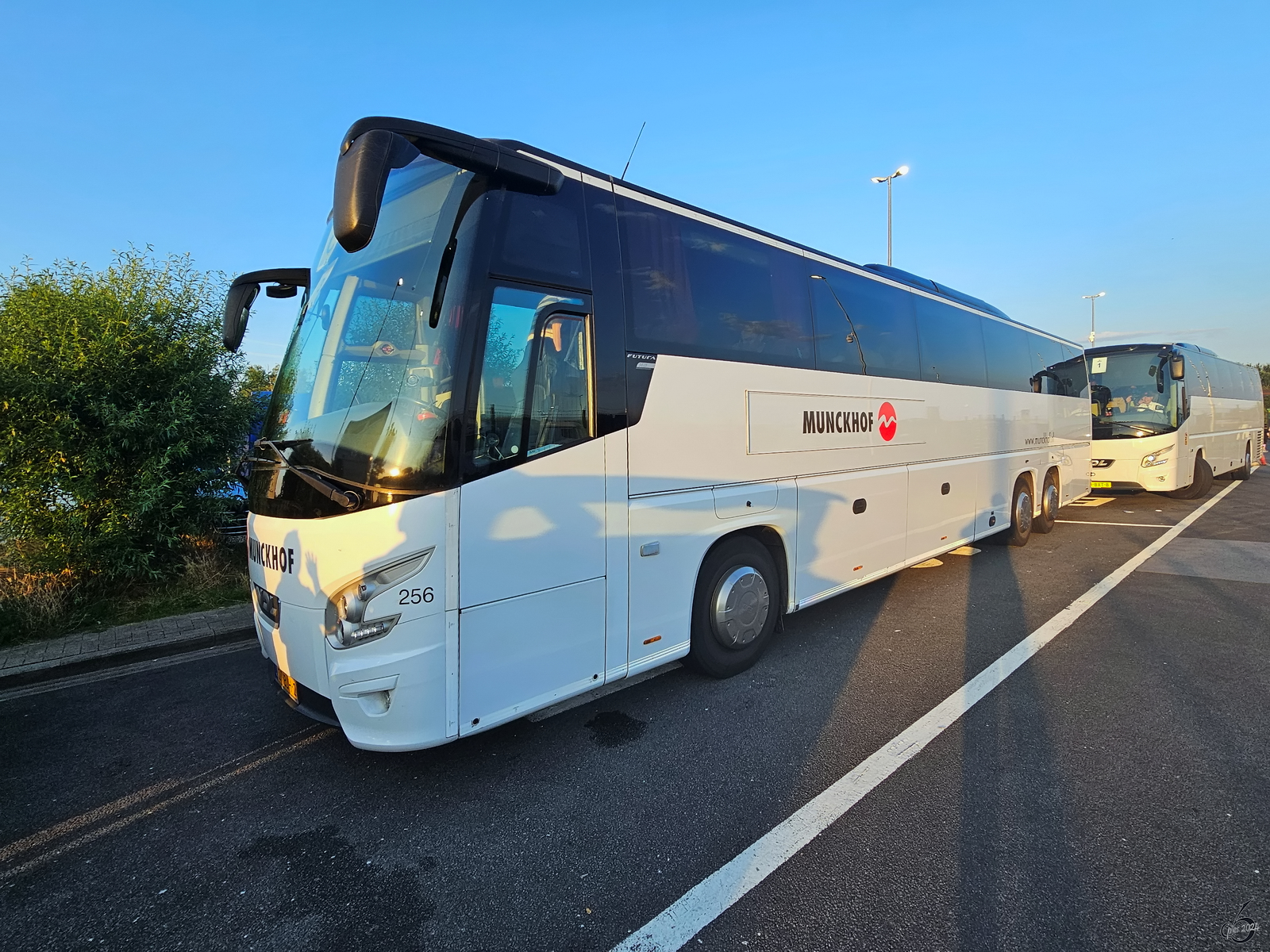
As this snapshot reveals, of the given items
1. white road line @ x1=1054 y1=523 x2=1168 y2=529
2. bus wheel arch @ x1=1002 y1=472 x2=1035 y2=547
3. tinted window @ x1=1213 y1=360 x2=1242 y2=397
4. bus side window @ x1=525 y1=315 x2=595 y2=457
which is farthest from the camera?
tinted window @ x1=1213 y1=360 x2=1242 y2=397

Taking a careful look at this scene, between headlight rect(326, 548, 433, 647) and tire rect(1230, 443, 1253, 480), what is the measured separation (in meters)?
22.3

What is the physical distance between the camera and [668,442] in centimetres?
400

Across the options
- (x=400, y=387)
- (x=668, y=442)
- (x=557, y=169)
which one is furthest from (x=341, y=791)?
(x=557, y=169)

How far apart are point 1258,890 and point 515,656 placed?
3.12m

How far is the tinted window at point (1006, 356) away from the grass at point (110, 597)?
8.99m

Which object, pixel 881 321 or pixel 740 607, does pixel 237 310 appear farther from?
pixel 881 321

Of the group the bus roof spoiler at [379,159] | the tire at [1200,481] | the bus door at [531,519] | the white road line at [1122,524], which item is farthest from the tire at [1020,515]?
the bus roof spoiler at [379,159]

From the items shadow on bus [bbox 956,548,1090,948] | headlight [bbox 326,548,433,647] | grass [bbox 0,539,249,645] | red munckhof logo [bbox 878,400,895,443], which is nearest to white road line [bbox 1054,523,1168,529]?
red munckhof logo [bbox 878,400,895,443]

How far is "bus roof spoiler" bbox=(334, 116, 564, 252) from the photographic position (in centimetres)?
249

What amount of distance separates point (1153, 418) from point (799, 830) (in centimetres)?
1347

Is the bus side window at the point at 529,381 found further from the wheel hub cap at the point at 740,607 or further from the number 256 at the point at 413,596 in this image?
the wheel hub cap at the point at 740,607

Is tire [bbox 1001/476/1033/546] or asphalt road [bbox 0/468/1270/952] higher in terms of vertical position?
tire [bbox 1001/476/1033/546]

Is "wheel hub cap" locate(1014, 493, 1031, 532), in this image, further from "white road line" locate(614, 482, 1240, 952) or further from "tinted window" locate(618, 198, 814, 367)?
"tinted window" locate(618, 198, 814, 367)

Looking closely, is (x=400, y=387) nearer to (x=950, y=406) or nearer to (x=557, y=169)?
(x=557, y=169)
